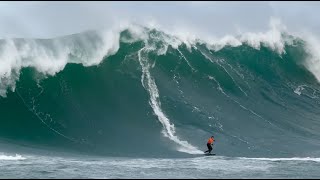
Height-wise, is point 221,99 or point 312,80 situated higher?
point 312,80

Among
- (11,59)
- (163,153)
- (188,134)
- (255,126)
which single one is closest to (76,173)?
(163,153)

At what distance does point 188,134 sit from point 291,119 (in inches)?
222

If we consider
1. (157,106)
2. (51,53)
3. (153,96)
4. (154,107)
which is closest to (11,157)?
(154,107)

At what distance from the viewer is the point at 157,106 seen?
2439 cm

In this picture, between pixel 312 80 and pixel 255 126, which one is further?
pixel 312 80

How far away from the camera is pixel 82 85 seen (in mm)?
25484

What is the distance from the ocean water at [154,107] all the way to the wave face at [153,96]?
53 mm

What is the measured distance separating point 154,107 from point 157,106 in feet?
0.58

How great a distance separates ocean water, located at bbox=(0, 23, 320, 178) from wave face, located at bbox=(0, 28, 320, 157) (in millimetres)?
53

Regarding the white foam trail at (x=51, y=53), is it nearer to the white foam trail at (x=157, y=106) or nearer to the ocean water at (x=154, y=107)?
the ocean water at (x=154, y=107)

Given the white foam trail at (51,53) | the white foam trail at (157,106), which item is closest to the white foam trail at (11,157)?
the white foam trail at (157,106)

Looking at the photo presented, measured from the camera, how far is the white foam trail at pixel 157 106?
2049 centimetres

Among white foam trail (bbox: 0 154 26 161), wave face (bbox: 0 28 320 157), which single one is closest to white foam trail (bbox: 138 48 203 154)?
wave face (bbox: 0 28 320 157)

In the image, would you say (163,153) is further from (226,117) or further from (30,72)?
(30,72)
